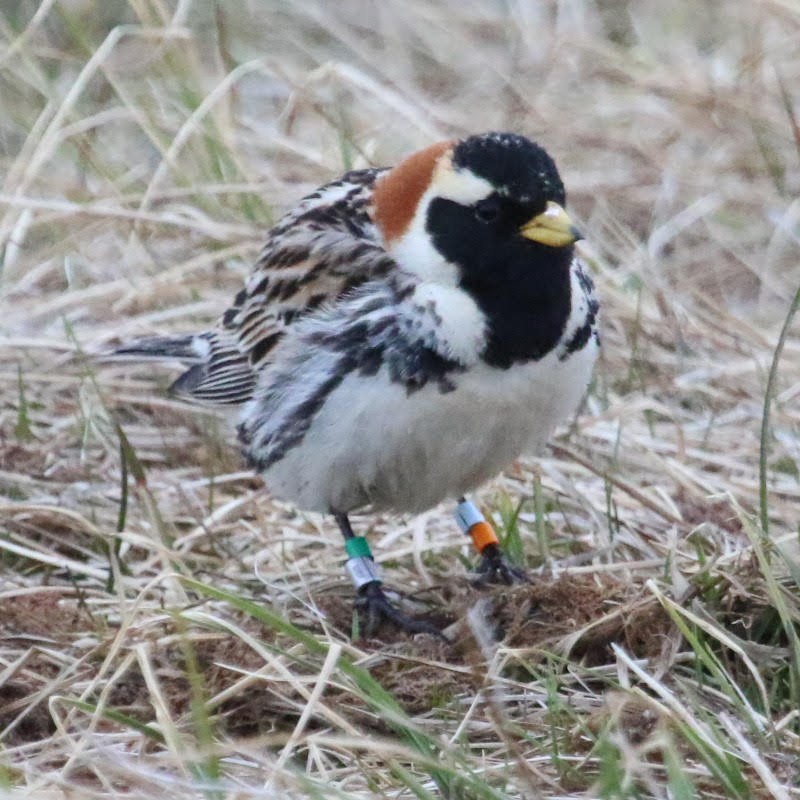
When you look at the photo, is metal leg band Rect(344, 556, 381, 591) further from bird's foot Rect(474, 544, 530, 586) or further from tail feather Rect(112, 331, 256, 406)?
tail feather Rect(112, 331, 256, 406)

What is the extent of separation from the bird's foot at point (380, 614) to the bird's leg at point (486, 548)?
207 millimetres

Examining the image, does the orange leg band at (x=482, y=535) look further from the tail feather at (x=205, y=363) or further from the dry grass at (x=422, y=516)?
the tail feather at (x=205, y=363)

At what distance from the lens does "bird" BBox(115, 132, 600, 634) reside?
360 centimetres

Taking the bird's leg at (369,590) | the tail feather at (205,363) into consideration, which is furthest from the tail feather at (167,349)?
the bird's leg at (369,590)

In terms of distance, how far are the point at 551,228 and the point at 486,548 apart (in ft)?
2.87

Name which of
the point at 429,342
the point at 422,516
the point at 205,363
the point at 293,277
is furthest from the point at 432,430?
the point at 205,363

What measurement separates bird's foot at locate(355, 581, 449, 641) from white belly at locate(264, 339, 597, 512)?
0.69 feet

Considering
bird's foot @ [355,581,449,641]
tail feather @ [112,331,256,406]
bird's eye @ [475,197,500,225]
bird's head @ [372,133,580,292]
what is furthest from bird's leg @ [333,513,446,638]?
bird's eye @ [475,197,500,225]

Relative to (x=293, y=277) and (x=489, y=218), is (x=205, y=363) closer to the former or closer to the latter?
(x=293, y=277)

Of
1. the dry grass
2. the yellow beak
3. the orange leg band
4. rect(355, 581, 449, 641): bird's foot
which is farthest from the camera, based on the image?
the orange leg band

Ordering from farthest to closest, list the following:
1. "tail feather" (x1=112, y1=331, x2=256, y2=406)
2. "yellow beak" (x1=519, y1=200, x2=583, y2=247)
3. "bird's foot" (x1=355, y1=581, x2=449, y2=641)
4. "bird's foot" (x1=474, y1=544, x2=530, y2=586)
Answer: "tail feather" (x1=112, y1=331, x2=256, y2=406) → "bird's foot" (x1=474, y1=544, x2=530, y2=586) → "bird's foot" (x1=355, y1=581, x2=449, y2=641) → "yellow beak" (x1=519, y1=200, x2=583, y2=247)

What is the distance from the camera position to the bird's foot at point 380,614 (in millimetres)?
3850

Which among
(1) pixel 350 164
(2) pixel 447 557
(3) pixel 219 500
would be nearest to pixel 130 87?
(1) pixel 350 164

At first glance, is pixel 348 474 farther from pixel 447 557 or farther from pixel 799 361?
pixel 799 361
